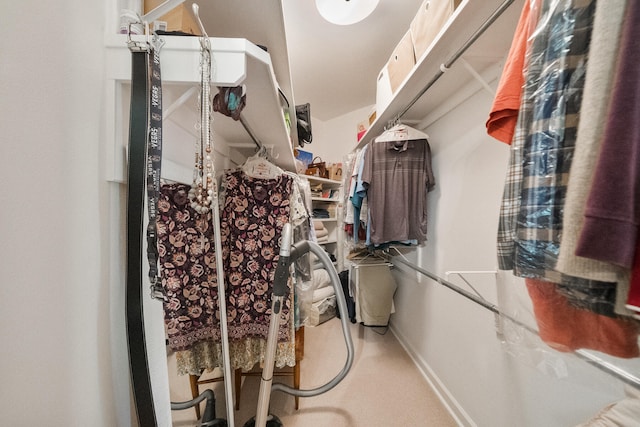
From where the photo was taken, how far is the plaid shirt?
350 millimetres

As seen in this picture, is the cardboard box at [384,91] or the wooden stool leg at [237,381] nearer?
the wooden stool leg at [237,381]

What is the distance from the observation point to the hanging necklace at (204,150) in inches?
18.8

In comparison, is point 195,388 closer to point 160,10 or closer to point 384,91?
point 160,10

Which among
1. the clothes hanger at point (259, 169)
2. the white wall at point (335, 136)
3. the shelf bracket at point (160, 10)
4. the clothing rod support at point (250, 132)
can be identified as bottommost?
the clothes hanger at point (259, 169)

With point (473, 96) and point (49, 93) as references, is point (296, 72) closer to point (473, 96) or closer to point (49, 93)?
point (473, 96)

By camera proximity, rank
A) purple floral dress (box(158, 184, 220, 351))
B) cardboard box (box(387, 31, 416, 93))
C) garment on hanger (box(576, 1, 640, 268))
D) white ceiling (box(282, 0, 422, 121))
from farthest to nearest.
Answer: white ceiling (box(282, 0, 422, 121)), cardboard box (box(387, 31, 416, 93)), purple floral dress (box(158, 184, 220, 351)), garment on hanger (box(576, 1, 640, 268))

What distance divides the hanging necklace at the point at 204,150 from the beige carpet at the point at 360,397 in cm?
86

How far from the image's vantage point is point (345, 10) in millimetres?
1424

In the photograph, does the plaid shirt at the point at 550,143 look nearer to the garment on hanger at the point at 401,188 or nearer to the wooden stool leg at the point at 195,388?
the garment on hanger at the point at 401,188

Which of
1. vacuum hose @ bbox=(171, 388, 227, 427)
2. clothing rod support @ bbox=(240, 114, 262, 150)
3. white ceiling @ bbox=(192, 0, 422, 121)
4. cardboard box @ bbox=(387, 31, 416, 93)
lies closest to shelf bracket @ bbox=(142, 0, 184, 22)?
white ceiling @ bbox=(192, 0, 422, 121)

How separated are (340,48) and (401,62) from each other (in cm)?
83

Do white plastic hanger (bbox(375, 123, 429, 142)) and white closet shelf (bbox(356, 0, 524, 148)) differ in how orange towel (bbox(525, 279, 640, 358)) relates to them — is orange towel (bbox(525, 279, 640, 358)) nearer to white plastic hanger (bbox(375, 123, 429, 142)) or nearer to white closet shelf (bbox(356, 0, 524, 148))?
white closet shelf (bbox(356, 0, 524, 148))

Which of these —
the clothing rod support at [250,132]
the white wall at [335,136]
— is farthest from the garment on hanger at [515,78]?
the white wall at [335,136]

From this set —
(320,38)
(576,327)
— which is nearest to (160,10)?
(576,327)
